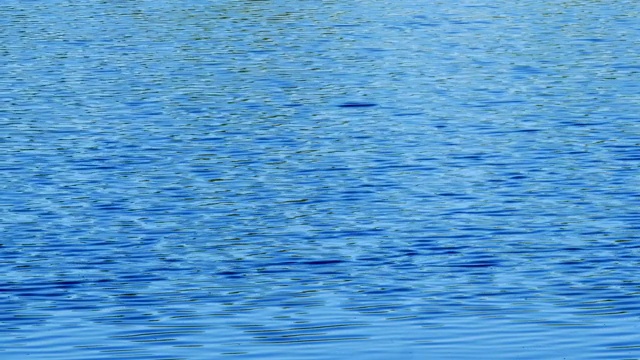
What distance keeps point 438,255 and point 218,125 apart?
11.5m

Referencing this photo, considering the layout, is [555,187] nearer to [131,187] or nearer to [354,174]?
[354,174]

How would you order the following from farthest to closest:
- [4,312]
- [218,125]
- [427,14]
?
[427,14] → [218,125] → [4,312]

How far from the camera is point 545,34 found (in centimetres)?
4453

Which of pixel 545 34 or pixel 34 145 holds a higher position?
pixel 34 145

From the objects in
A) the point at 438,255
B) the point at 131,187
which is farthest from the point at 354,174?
the point at 438,255

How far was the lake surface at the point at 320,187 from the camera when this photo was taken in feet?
63.7

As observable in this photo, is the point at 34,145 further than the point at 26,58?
No

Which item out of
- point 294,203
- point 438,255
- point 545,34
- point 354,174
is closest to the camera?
point 438,255

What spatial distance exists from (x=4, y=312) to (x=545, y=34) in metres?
27.2

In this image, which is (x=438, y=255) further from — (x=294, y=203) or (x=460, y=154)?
(x=460, y=154)

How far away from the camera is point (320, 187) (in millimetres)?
27625

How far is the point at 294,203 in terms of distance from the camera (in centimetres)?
→ 2645

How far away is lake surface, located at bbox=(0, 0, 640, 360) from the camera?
764 inches

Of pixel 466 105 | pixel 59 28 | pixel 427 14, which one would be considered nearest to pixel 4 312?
pixel 466 105
